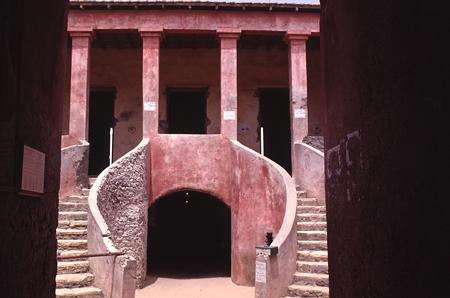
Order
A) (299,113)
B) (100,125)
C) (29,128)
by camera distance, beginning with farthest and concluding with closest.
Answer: (100,125)
(299,113)
(29,128)

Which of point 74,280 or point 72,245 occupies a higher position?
point 72,245

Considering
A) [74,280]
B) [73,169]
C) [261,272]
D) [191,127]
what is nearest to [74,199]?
[73,169]

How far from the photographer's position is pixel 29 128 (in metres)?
2.81

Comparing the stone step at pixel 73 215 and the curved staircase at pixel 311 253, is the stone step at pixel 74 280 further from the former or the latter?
the curved staircase at pixel 311 253

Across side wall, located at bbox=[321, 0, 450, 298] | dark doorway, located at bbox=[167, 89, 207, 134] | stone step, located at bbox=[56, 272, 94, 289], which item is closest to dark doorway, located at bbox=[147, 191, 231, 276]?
dark doorway, located at bbox=[167, 89, 207, 134]

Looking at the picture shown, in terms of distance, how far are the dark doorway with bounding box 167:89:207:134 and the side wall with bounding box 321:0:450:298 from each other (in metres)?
12.8

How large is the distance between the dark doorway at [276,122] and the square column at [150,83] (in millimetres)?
4270

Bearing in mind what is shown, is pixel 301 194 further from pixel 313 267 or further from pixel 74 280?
pixel 74 280

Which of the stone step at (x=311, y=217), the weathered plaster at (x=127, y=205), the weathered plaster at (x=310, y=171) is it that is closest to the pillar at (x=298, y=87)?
the weathered plaster at (x=310, y=171)

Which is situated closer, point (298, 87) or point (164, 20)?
point (164, 20)

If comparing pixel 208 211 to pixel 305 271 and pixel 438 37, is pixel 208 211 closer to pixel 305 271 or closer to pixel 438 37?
pixel 305 271

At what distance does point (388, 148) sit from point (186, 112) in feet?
46.4

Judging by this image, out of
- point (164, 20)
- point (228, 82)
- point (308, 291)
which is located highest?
point (164, 20)

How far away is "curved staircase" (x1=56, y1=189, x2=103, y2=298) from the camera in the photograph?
8.25 meters
